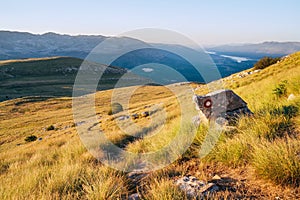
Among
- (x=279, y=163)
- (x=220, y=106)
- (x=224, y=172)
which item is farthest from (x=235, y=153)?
(x=220, y=106)

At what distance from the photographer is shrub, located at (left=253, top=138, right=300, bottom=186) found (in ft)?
13.1

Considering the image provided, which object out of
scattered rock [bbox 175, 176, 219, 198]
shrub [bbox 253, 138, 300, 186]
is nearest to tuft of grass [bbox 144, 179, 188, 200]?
scattered rock [bbox 175, 176, 219, 198]

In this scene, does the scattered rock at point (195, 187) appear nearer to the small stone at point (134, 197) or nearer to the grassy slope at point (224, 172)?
the grassy slope at point (224, 172)

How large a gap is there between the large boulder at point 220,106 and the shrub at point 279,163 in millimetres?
3197

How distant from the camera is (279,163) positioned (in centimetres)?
418

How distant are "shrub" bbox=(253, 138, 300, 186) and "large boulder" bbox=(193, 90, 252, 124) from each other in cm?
320

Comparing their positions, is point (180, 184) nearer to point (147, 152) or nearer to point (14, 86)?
point (147, 152)

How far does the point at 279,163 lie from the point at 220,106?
3855 millimetres

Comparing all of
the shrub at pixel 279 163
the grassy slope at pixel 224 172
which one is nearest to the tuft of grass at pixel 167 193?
the grassy slope at pixel 224 172

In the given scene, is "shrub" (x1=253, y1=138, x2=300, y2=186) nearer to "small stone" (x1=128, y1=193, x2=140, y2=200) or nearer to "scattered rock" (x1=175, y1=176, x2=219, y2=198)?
"scattered rock" (x1=175, y1=176, x2=219, y2=198)

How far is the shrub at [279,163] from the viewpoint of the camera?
157 inches

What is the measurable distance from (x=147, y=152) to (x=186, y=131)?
1319mm

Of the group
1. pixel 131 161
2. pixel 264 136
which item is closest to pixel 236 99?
pixel 264 136

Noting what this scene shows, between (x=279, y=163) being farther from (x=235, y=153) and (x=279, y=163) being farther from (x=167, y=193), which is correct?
(x=167, y=193)
